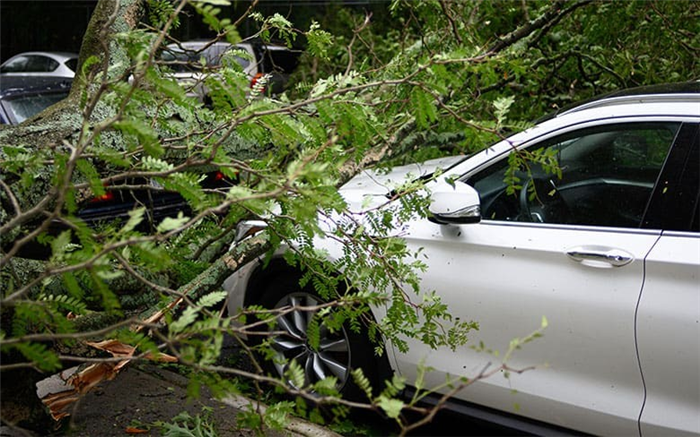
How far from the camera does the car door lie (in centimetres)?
330

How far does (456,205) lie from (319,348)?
1.27m

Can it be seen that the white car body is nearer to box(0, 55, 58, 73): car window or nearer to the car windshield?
box(0, 55, 58, 73): car window

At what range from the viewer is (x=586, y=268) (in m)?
3.38

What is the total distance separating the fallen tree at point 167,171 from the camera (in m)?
2.14

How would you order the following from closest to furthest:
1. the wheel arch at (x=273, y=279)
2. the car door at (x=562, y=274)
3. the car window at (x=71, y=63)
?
1. the car door at (x=562, y=274)
2. the wheel arch at (x=273, y=279)
3. the car window at (x=71, y=63)

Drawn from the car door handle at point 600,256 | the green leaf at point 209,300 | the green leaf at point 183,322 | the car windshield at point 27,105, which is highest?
the green leaf at point 183,322

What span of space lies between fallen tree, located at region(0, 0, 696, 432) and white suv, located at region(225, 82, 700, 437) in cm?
36

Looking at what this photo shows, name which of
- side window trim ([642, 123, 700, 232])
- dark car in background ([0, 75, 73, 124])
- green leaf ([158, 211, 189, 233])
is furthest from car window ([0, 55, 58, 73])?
green leaf ([158, 211, 189, 233])

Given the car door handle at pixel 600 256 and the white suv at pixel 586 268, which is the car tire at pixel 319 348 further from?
the car door handle at pixel 600 256

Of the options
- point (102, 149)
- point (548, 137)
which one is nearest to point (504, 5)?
point (548, 137)

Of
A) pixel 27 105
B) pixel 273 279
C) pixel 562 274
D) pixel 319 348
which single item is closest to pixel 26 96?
pixel 27 105

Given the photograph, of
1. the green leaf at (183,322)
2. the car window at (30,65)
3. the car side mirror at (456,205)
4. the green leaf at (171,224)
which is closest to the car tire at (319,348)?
the car side mirror at (456,205)

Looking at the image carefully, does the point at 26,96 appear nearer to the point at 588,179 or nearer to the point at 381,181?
the point at 381,181

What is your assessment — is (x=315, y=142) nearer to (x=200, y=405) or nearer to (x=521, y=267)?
(x=521, y=267)
